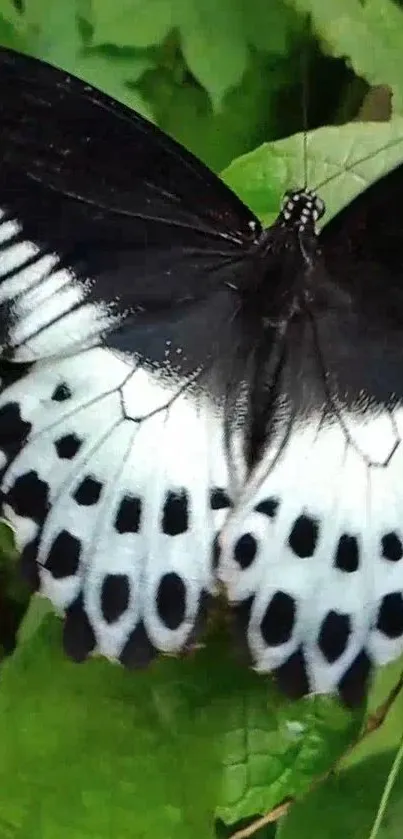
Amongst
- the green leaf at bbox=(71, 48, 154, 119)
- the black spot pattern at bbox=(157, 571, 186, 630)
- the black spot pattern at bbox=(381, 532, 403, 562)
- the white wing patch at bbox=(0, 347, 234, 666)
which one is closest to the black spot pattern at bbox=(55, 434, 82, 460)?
the white wing patch at bbox=(0, 347, 234, 666)

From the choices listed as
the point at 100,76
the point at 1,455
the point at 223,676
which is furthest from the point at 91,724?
the point at 100,76

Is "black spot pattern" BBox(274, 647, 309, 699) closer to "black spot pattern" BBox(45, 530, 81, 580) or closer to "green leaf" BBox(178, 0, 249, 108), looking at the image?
"black spot pattern" BBox(45, 530, 81, 580)

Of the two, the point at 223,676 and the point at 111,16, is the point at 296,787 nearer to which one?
the point at 223,676

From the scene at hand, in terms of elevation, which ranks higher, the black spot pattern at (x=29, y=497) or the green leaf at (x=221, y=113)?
the green leaf at (x=221, y=113)

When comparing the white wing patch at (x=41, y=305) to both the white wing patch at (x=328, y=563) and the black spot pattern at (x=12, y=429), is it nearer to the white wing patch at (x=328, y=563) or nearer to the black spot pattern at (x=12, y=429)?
the black spot pattern at (x=12, y=429)

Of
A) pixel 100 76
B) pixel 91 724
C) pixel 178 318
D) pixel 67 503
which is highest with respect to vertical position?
pixel 100 76

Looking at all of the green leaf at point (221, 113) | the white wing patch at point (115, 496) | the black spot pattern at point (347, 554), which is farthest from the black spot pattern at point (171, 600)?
the green leaf at point (221, 113)

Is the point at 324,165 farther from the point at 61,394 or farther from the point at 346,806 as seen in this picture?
the point at 346,806

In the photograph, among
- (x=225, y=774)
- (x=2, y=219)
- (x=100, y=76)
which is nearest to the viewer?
(x=2, y=219)
